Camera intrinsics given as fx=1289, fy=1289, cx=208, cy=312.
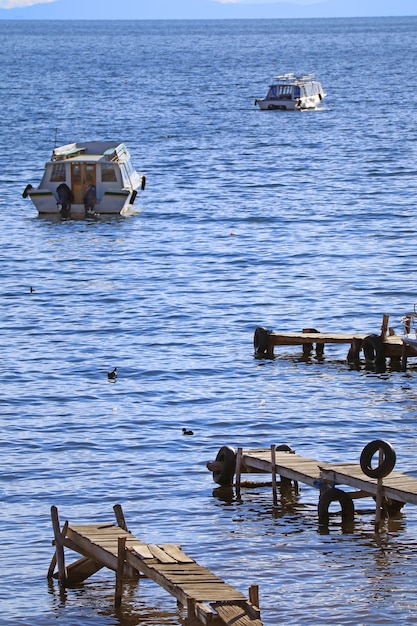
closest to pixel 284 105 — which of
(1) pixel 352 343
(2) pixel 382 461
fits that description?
(1) pixel 352 343

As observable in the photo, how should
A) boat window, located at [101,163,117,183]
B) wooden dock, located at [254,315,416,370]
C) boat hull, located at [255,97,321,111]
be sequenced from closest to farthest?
wooden dock, located at [254,315,416,370], boat window, located at [101,163,117,183], boat hull, located at [255,97,321,111]

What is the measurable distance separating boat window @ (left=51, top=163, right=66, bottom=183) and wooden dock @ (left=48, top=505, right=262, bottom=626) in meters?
40.9

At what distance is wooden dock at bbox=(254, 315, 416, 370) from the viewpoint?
35.9m

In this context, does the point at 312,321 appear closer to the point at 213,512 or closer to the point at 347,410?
the point at 347,410

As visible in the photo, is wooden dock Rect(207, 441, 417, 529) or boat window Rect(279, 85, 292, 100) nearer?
wooden dock Rect(207, 441, 417, 529)

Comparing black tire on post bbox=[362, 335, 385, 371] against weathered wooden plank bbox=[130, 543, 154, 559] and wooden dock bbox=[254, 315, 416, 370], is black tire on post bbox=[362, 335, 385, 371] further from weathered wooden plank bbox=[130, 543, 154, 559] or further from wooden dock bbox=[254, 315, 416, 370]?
weathered wooden plank bbox=[130, 543, 154, 559]

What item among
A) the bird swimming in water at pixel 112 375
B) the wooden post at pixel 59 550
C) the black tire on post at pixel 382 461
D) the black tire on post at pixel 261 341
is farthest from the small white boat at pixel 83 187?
the wooden post at pixel 59 550

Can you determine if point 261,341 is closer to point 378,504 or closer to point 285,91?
point 378,504

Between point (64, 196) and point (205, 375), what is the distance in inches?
1116

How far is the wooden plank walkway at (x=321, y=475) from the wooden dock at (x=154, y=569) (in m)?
4.34

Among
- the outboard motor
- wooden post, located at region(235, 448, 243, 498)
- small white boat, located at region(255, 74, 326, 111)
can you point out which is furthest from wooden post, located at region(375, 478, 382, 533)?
small white boat, located at region(255, 74, 326, 111)

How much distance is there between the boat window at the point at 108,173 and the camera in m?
62.2

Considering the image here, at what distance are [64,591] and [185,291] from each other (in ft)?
88.6

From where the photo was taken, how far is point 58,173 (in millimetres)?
62438
